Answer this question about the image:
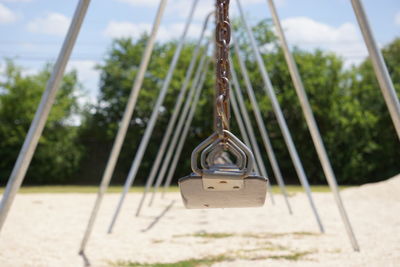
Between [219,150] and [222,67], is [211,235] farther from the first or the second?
[222,67]

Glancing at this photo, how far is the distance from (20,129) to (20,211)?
11.7 m

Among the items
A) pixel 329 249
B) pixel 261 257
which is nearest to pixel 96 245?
pixel 261 257

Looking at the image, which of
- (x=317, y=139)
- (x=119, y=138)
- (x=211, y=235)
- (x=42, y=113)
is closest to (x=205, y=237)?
(x=211, y=235)

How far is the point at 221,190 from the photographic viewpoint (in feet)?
7.37

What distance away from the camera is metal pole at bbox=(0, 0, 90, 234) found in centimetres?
278

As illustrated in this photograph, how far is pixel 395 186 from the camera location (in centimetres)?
1270

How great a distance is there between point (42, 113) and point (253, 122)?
18.8 meters

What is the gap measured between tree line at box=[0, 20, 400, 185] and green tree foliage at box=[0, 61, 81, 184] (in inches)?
A: 1.6

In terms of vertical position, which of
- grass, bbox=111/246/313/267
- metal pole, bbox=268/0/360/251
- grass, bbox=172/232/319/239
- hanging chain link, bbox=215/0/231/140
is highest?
hanging chain link, bbox=215/0/231/140

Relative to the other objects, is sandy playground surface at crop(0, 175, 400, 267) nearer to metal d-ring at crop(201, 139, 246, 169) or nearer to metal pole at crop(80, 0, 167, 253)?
metal pole at crop(80, 0, 167, 253)

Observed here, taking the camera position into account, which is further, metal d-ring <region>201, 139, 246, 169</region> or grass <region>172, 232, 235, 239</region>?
grass <region>172, 232, 235, 239</region>

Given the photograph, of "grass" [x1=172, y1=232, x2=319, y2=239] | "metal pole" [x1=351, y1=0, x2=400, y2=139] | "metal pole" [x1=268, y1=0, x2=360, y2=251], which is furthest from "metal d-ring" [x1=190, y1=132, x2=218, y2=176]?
"grass" [x1=172, y1=232, x2=319, y2=239]

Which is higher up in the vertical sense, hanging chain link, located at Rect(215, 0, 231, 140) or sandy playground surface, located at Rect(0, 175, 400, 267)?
hanging chain link, located at Rect(215, 0, 231, 140)

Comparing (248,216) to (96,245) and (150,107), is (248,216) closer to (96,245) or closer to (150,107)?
(96,245)
